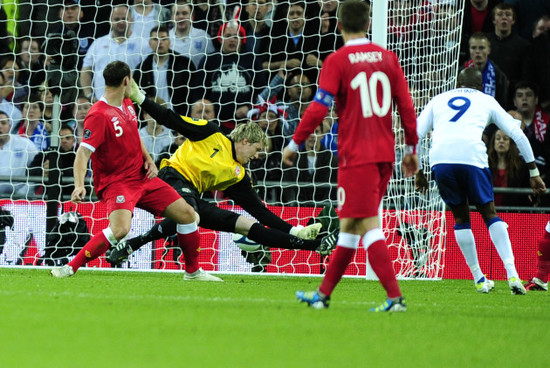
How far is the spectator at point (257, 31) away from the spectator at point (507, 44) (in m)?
2.90

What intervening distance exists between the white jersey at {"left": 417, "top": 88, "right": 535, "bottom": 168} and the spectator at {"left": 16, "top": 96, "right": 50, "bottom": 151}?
5560 mm

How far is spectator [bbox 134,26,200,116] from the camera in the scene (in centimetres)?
1133

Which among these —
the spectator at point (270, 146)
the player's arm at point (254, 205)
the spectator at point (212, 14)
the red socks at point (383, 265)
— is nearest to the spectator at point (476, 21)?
the spectator at point (270, 146)

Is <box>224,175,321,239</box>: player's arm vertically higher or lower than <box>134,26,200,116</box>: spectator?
lower

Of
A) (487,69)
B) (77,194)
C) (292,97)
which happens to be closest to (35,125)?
(292,97)

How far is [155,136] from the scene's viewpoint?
11383mm

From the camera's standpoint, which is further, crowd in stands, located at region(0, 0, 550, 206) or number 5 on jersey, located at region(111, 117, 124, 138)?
crowd in stands, located at region(0, 0, 550, 206)

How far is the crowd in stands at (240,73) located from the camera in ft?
36.3

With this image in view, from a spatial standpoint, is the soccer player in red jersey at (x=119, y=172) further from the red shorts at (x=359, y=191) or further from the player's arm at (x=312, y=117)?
the red shorts at (x=359, y=191)

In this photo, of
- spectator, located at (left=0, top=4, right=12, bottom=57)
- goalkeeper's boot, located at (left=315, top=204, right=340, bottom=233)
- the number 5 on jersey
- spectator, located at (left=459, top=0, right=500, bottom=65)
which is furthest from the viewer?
spectator, located at (left=0, top=4, right=12, bottom=57)

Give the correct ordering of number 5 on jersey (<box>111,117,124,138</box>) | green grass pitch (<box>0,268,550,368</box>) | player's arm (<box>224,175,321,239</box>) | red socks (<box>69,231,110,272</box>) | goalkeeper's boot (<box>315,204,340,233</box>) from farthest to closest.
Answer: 1. goalkeeper's boot (<box>315,204,340,233</box>)
2. player's arm (<box>224,175,321,239</box>)
3. red socks (<box>69,231,110,272</box>)
4. number 5 on jersey (<box>111,117,124,138</box>)
5. green grass pitch (<box>0,268,550,368</box>)

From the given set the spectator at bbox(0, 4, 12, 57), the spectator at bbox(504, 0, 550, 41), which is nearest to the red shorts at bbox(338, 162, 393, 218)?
the spectator at bbox(504, 0, 550, 41)

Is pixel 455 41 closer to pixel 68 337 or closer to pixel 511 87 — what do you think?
pixel 511 87

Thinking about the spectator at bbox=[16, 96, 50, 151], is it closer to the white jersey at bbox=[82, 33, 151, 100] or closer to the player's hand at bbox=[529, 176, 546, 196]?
the white jersey at bbox=[82, 33, 151, 100]
